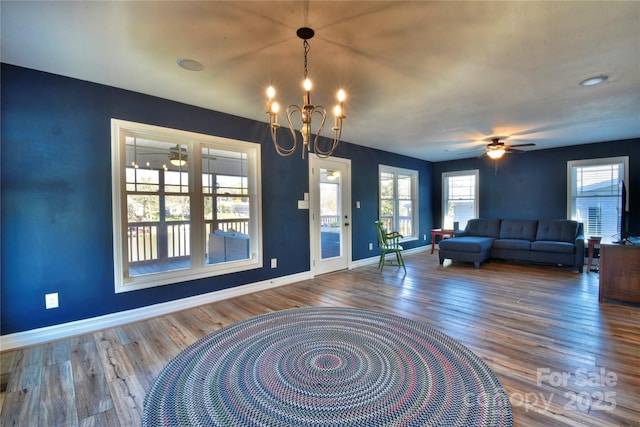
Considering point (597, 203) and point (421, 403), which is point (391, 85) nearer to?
point (421, 403)

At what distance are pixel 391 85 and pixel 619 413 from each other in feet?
9.40

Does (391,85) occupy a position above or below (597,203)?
above

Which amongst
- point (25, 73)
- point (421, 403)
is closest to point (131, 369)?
point (421, 403)

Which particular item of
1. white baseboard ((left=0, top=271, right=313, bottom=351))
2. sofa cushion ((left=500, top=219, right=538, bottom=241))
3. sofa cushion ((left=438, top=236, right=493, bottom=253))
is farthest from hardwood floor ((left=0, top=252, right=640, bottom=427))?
sofa cushion ((left=500, top=219, right=538, bottom=241))

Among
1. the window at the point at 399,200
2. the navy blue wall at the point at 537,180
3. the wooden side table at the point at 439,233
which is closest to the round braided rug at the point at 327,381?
the window at the point at 399,200

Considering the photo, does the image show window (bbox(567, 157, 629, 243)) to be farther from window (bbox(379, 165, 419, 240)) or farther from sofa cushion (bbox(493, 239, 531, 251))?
window (bbox(379, 165, 419, 240))

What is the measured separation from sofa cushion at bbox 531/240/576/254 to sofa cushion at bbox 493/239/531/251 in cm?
11

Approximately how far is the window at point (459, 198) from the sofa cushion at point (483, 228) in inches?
21.2

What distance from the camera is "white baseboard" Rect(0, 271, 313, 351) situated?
247 cm

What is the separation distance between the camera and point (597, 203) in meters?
5.57

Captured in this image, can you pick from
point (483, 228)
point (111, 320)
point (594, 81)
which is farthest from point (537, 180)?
point (111, 320)

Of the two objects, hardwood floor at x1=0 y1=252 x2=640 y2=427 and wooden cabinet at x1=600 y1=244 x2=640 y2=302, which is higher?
wooden cabinet at x1=600 y1=244 x2=640 y2=302

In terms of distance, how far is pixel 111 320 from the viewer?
2.87 meters

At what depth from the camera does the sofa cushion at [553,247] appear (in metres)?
4.92
